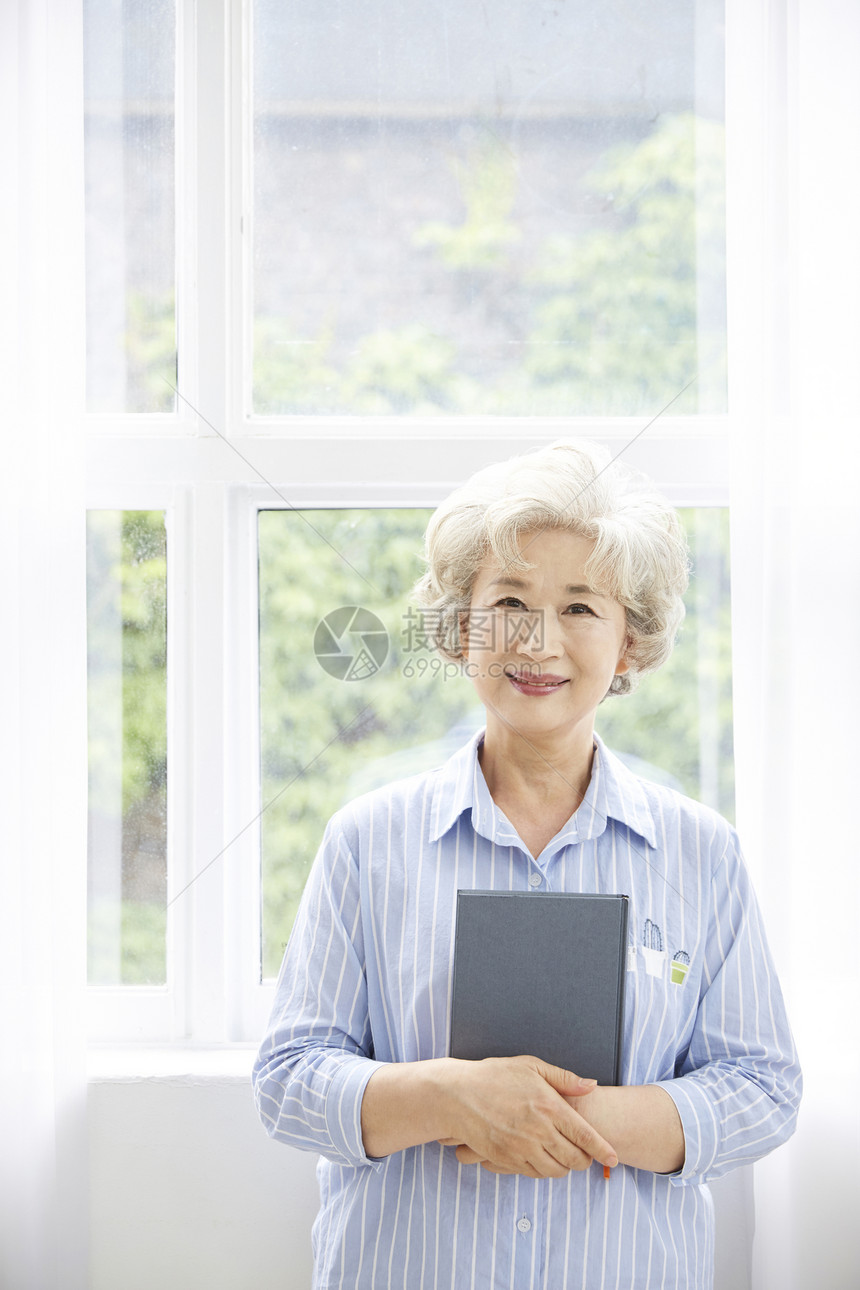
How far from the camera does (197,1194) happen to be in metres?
1.25

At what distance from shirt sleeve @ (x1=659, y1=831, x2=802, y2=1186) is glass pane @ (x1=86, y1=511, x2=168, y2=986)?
0.82 metres

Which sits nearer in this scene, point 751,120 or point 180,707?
point 751,120

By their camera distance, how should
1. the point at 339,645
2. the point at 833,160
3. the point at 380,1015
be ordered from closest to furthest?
the point at 380,1015 < the point at 833,160 < the point at 339,645

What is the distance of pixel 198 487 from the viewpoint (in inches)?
52.5

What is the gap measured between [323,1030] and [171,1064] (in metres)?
0.50

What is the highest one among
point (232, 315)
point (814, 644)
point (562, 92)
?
point (562, 92)

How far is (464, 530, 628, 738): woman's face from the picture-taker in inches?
37.3

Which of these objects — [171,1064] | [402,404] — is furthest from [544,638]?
[171,1064]

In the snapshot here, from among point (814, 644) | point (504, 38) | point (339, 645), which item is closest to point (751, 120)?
point (504, 38)

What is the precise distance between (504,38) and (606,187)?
27 cm

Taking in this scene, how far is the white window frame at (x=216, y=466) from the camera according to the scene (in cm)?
132

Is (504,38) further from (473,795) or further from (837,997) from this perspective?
(837,997)

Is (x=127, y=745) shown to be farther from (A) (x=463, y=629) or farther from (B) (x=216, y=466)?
(A) (x=463, y=629)

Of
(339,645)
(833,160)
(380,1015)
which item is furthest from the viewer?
(339,645)
